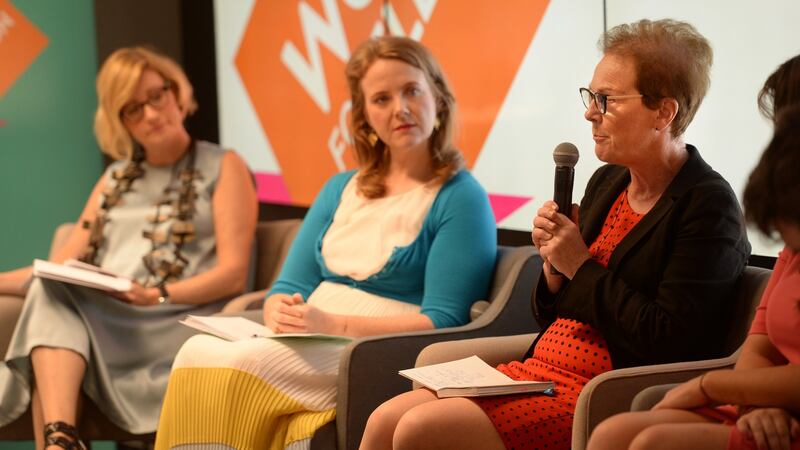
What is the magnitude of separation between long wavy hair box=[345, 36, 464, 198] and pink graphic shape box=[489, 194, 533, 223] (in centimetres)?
45

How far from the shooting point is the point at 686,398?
1.94 meters

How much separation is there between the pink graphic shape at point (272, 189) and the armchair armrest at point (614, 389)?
3.06 metres

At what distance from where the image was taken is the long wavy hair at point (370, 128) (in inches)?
130

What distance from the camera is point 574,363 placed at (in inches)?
94.7

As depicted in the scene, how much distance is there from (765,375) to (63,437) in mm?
2237

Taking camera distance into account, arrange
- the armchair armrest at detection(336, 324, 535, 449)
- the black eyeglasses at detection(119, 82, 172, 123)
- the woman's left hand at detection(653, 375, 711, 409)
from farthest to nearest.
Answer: the black eyeglasses at detection(119, 82, 172, 123) < the armchair armrest at detection(336, 324, 535, 449) < the woman's left hand at detection(653, 375, 711, 409)

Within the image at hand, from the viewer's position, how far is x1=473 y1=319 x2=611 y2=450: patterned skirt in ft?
7.45

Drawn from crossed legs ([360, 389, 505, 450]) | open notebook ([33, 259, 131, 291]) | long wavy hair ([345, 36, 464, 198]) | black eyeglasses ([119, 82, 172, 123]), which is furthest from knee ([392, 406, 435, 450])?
black eyeglasses ([119, 82, 172, 123])

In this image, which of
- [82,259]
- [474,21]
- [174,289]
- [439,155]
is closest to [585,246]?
[439,155]

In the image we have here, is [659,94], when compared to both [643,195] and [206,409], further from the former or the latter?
[206,409]

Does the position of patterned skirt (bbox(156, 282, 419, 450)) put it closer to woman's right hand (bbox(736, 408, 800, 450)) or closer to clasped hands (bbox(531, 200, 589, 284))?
clasped hands (bbox(531, 200, 589, 284))

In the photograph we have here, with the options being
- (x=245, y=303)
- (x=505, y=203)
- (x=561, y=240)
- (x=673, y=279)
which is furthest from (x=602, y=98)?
(x=245, y=303)

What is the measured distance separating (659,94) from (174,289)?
2064 mm

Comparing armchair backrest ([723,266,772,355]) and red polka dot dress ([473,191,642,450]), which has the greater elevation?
armchair backrest ([723,266,772,355])
